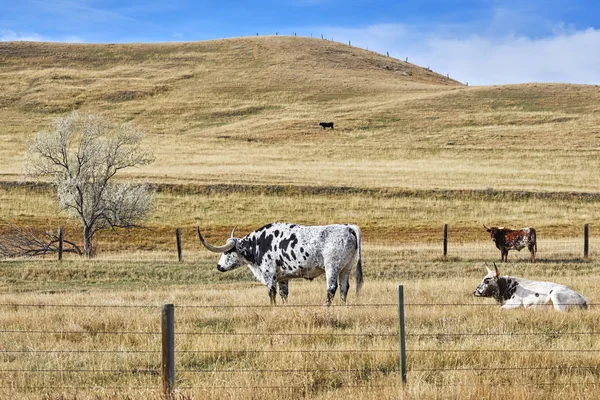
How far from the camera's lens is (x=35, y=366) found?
27.5ft

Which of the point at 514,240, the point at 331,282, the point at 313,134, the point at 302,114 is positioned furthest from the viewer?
the point at 302,114

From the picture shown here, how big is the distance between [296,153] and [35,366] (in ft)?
179

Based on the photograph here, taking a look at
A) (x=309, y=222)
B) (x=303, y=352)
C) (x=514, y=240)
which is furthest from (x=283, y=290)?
(x=309, y=222)

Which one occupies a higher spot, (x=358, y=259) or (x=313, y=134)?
(x=313, y=134)

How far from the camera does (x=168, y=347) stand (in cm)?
679

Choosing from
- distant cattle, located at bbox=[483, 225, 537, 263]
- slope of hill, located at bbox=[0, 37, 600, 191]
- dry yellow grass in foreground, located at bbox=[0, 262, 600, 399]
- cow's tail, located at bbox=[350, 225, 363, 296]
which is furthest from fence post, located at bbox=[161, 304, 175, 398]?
slope of hill, located at bbox=[0, 37, 600, 191]

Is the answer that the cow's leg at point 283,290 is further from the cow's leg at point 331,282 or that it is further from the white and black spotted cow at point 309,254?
the cow's leg at point 331,282

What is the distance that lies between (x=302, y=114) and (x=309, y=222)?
170ft

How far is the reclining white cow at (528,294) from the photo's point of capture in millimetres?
11781

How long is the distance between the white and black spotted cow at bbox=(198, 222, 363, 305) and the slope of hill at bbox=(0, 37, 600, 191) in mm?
31273

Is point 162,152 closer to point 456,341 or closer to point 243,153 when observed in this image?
point 243,153

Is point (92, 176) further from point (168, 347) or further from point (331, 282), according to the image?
point (168, 347)

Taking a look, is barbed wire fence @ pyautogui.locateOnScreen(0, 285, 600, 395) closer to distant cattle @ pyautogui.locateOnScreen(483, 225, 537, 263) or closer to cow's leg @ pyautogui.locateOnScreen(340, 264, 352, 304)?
cow's leg @ pyautogui.locateOnScreen(340, 264, 352, 304)

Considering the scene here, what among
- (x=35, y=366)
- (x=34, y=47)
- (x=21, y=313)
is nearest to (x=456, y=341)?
(x=35, y=366)
